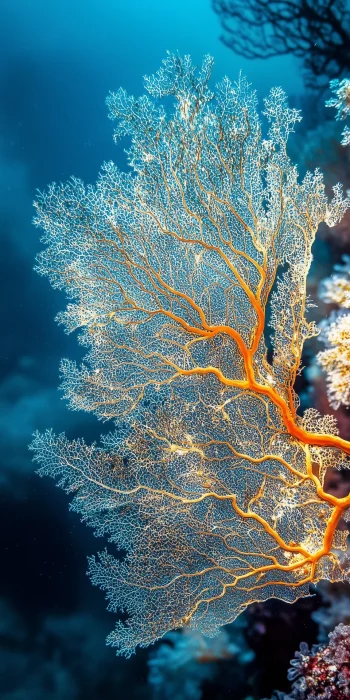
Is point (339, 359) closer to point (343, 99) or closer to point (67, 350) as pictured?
point (343, 99)

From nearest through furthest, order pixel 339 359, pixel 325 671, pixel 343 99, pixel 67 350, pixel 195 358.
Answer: pixel 339 359
pixel 325 671
pixel 195 358
pixel 343 99
pixel 67 350

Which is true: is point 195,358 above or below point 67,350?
below

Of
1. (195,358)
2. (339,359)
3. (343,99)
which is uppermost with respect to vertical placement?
(343,99)

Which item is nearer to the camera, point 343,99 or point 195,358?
point 195,358

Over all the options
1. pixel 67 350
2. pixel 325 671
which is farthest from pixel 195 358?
pixel 67 350

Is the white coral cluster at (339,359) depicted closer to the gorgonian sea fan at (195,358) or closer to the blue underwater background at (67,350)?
the gorgonian sea fan at (195,358)

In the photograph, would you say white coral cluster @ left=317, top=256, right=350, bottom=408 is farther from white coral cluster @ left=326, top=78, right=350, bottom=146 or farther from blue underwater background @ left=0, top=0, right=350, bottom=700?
white coral cluster @ left=326, top=78, right=350, bottom=146

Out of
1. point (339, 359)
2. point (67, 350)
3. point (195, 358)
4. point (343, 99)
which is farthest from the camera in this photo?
point (67, 350)

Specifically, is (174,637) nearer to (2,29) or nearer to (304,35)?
(304,35)
